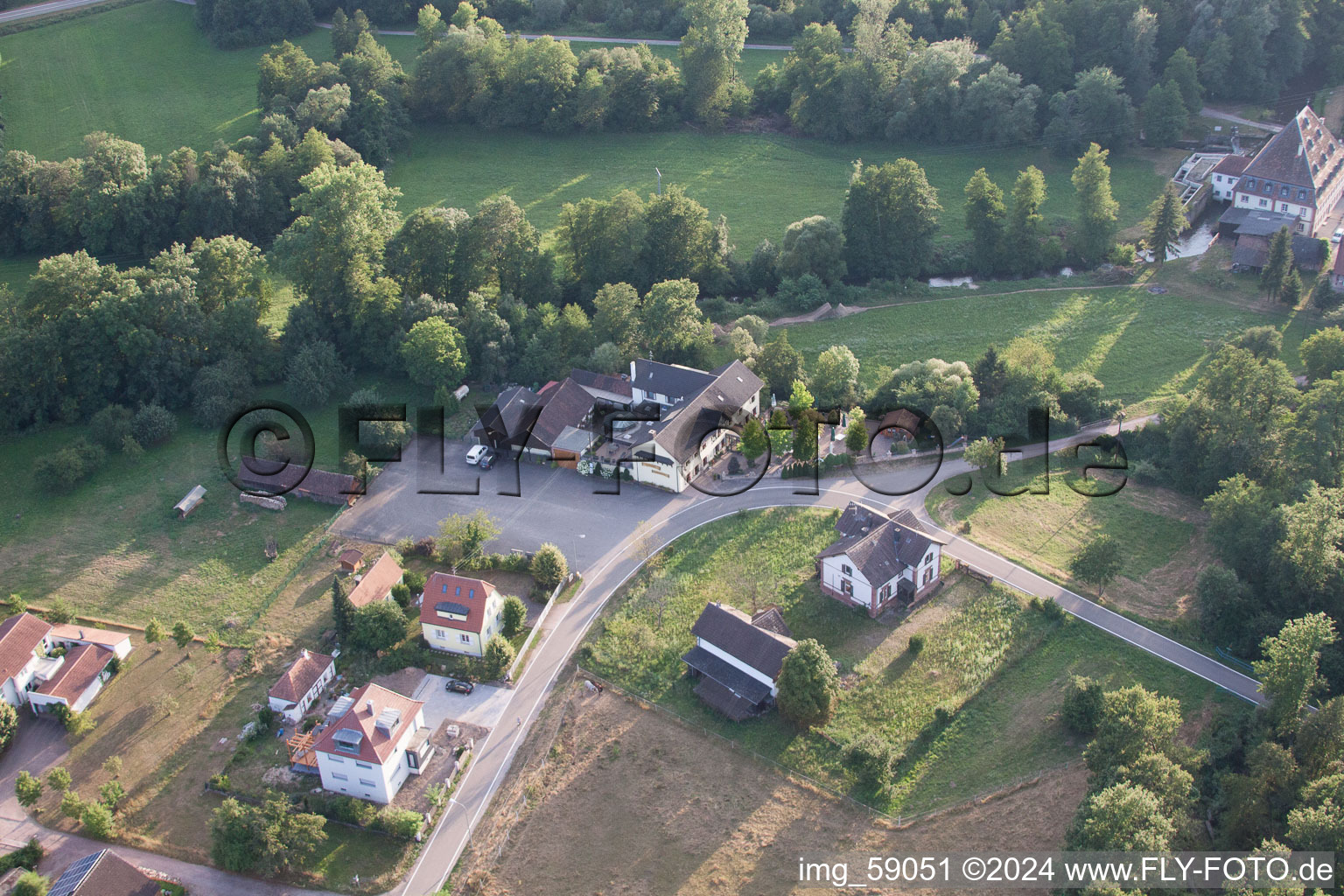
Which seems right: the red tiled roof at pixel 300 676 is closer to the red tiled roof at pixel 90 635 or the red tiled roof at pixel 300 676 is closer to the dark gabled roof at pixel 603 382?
the red tiled roof at pixel 90 635

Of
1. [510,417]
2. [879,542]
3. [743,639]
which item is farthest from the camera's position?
[510,417]

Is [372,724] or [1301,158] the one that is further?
[1301,158]

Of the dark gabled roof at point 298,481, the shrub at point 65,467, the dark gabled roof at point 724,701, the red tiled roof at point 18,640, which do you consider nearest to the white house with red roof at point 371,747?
the dark gabled roof at point 724,701

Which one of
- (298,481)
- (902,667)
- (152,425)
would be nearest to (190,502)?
(298,481)

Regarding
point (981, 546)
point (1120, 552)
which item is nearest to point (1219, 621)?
point (1120, 552)

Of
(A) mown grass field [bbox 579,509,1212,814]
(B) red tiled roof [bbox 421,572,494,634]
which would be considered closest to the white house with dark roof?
(A) mown grass field [bbox 579,509,1212,814]

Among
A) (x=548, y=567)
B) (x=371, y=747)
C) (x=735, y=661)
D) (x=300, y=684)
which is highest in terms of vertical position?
(x=548, y=567)

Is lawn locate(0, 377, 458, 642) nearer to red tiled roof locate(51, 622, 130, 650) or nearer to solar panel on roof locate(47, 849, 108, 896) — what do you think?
red tiled roof locate(51, 622, 130, 650)

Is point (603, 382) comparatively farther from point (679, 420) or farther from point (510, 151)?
point (510, 151)
